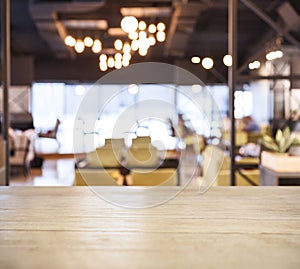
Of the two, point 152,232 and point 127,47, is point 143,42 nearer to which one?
point 127,47

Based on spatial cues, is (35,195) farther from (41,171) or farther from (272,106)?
(272,106)

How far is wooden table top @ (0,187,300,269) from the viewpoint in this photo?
2.10 ft

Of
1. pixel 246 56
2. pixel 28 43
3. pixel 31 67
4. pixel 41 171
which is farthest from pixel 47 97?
pixel 246 56

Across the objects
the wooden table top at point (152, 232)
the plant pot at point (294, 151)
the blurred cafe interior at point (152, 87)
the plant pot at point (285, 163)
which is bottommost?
the plant pot at point (285, 163)

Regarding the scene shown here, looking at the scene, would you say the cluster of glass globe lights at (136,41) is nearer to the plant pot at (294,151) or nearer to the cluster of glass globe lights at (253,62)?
the cluster of glass globe lights at (253,62)

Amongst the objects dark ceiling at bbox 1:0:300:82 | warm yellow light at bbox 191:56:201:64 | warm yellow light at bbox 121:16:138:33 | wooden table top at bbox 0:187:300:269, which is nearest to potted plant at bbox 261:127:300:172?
dark ceiling at bbox 1:0:300:82

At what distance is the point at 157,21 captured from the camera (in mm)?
9477

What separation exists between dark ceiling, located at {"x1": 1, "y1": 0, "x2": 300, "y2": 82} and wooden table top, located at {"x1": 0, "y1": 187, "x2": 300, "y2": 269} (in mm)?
3858

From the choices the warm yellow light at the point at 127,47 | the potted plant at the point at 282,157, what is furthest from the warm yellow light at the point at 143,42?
the potted plant at the point at 282,157

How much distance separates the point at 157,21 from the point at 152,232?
9.11 metres

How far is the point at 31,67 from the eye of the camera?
12.5 m

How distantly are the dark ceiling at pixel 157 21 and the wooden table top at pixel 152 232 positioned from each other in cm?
386

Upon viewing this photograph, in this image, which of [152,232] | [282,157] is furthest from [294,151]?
[152,232]

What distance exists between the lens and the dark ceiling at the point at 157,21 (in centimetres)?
711
